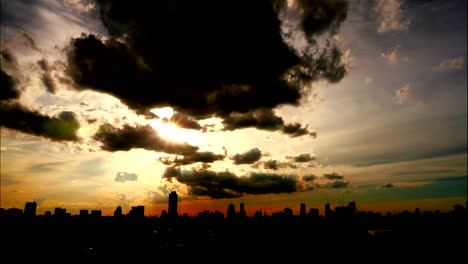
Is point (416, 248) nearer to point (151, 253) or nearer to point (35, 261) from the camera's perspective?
point (151, 253)

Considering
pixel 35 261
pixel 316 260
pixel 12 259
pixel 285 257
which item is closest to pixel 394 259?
pixel 316 260

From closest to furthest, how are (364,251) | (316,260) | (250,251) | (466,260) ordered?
(466,260) < (316,260) < (364,251) < (250,251)

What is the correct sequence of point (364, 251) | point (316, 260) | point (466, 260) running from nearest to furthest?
point (466, 260) → point (316, 260) → point (364, 251)

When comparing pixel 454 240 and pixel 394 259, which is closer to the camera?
pixel 394 259

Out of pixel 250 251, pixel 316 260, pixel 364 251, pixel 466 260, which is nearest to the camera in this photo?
pixel 466 260

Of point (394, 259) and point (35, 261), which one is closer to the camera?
point (394, 259)

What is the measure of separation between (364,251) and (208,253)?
71.2 metres

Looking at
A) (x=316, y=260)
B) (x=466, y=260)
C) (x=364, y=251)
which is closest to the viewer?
(x=466, y=260)

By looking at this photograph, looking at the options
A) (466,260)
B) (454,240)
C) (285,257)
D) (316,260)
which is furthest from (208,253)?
(454,240)

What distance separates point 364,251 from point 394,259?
2021 centimetres

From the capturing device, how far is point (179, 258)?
148m

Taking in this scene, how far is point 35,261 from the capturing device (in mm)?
149750

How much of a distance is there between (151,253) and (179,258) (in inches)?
949

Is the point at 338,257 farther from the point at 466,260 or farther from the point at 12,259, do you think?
the point at 12,259
